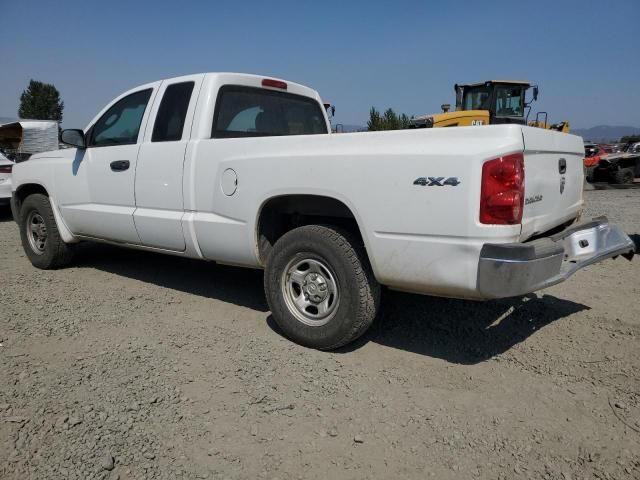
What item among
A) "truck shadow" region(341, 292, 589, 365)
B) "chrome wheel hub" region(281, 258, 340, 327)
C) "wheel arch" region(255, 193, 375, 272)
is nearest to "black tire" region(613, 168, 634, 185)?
"truck shadow" region(341, 292, 589, 365)

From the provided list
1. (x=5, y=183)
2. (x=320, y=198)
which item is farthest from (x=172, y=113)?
(x=5, y=183)

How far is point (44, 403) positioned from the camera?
2719 mm

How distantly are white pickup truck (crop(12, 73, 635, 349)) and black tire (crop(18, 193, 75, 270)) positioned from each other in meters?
0.35

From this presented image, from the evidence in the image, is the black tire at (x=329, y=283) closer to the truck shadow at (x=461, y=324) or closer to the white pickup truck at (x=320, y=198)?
the white pickup truck at (x=320, y=198)

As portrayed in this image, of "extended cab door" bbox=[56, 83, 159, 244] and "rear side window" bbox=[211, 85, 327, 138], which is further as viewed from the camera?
"extended cab door" bbox=[56, 83, 159, 244]

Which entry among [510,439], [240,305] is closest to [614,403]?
[510,439]

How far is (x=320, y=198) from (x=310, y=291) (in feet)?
2.10

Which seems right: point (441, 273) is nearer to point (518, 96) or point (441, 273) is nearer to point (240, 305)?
point (240, 305)

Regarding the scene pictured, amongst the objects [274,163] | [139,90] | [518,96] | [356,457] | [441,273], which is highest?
[518,96]

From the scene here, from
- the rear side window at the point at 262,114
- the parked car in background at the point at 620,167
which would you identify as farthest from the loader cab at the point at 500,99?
the rear side window at the point at 262,114

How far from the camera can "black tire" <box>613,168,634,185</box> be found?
17047 mm

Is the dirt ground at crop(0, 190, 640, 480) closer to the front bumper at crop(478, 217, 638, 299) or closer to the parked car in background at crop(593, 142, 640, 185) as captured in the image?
the front bumper at crop(478, 217, 638, 299)

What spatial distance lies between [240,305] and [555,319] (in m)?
2.59

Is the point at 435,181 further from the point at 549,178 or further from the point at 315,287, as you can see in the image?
the point at 315,287
